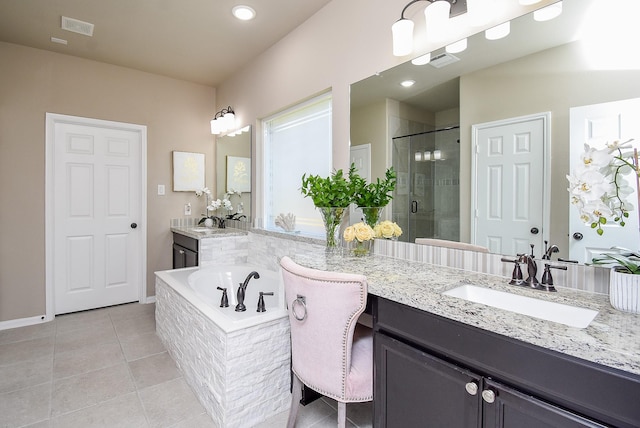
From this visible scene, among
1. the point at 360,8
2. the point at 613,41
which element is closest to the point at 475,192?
the point at 613,41

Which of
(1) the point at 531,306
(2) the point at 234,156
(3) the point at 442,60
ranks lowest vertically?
(1) the point at 531,306

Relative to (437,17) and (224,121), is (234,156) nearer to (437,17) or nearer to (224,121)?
(224,121)

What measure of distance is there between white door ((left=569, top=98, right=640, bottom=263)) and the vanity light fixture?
2.45ft

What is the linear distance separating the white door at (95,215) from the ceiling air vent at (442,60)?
3345 mm

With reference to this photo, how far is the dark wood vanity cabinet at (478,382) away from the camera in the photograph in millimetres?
743

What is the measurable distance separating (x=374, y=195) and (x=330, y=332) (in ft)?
3.08

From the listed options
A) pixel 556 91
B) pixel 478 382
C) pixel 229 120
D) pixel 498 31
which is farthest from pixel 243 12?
pixel 478 382

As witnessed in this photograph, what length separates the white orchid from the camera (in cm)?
105

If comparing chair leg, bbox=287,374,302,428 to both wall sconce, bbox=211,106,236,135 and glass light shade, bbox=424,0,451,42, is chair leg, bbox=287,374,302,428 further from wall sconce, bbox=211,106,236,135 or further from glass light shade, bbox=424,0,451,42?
wall sconce, bbox=211,106,236,135

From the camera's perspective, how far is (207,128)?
4.16 meters

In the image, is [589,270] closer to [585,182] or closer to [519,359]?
[585,182]

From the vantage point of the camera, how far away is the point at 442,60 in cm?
169

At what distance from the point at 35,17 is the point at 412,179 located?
3198mm

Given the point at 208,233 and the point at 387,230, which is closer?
the point at 387,230
